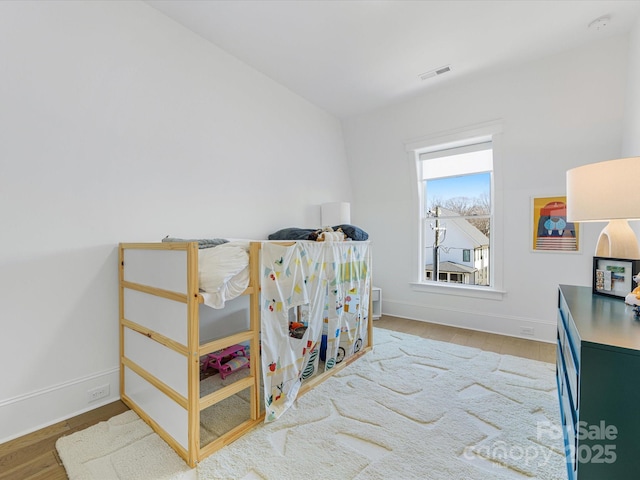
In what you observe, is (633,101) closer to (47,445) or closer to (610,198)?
(610,198)

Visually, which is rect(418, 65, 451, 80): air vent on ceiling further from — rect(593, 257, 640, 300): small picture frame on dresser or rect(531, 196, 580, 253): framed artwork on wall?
rect(593, 257, 640, 300): small picture frame on dresser

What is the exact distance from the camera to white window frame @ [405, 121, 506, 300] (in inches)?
128

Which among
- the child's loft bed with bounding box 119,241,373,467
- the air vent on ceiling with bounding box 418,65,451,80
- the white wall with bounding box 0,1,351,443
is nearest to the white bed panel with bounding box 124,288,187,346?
the child's loft bed with bounding box 119,241,373,467

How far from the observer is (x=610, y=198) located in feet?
4.48

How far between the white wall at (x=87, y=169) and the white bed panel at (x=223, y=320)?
0.65 metres

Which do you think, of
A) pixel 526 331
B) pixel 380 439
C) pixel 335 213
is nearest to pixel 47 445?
pixel 380 439

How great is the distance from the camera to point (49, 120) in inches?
Answer: 68.6

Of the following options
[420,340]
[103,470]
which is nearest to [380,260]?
[420,340]

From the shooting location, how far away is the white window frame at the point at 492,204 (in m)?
3.25

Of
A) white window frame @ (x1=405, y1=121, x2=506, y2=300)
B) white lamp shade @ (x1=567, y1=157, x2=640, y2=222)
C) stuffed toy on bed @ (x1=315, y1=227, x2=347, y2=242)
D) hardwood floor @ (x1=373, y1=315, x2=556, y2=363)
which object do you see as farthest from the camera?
white window frame @ (x1=405, y1=121, x2=506, y2=300)

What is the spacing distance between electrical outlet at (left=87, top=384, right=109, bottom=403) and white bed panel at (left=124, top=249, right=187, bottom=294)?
29.5 inches

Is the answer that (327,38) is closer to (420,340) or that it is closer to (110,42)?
(110,42)

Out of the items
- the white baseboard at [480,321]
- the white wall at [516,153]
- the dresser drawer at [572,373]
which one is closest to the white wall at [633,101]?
the white wall at [516,153]

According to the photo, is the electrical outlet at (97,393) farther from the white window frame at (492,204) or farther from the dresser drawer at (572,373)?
the white window frame at (492,204)
